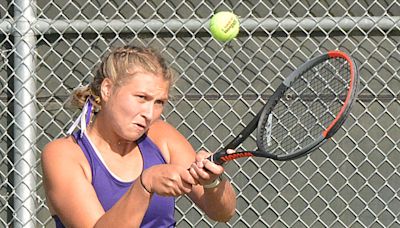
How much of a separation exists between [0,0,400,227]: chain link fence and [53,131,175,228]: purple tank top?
4.44 ft

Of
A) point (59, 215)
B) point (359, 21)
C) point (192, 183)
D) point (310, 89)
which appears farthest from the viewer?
point (359, 21)

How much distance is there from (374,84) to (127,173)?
172 centimetres

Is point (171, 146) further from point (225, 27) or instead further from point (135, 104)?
point (225, 27)

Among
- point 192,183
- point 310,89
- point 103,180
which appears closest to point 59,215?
point 103,180

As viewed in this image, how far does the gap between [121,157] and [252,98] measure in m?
1.47

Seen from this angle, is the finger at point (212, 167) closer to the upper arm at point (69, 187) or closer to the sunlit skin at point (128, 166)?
the sunlit skin at point (128, 166)

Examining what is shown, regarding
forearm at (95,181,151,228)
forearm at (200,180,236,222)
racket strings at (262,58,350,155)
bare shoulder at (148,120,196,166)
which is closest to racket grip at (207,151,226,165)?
forearm at (95,181,151,228)

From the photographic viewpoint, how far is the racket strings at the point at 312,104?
3.25 metres

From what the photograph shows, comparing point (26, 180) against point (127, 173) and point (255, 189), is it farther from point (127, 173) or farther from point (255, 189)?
point (127, 173)

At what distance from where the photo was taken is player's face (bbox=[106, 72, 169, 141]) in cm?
222

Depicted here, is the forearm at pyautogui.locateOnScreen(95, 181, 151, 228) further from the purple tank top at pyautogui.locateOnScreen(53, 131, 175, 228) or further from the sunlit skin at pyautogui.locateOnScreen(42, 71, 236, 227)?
the purple tank top at pyautogui.locateOnScreen(53, 131, 175, 228)

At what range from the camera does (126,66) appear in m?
2.30

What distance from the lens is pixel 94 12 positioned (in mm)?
3842

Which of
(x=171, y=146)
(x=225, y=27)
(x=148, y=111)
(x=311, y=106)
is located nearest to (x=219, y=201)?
(x=171, y=146)
